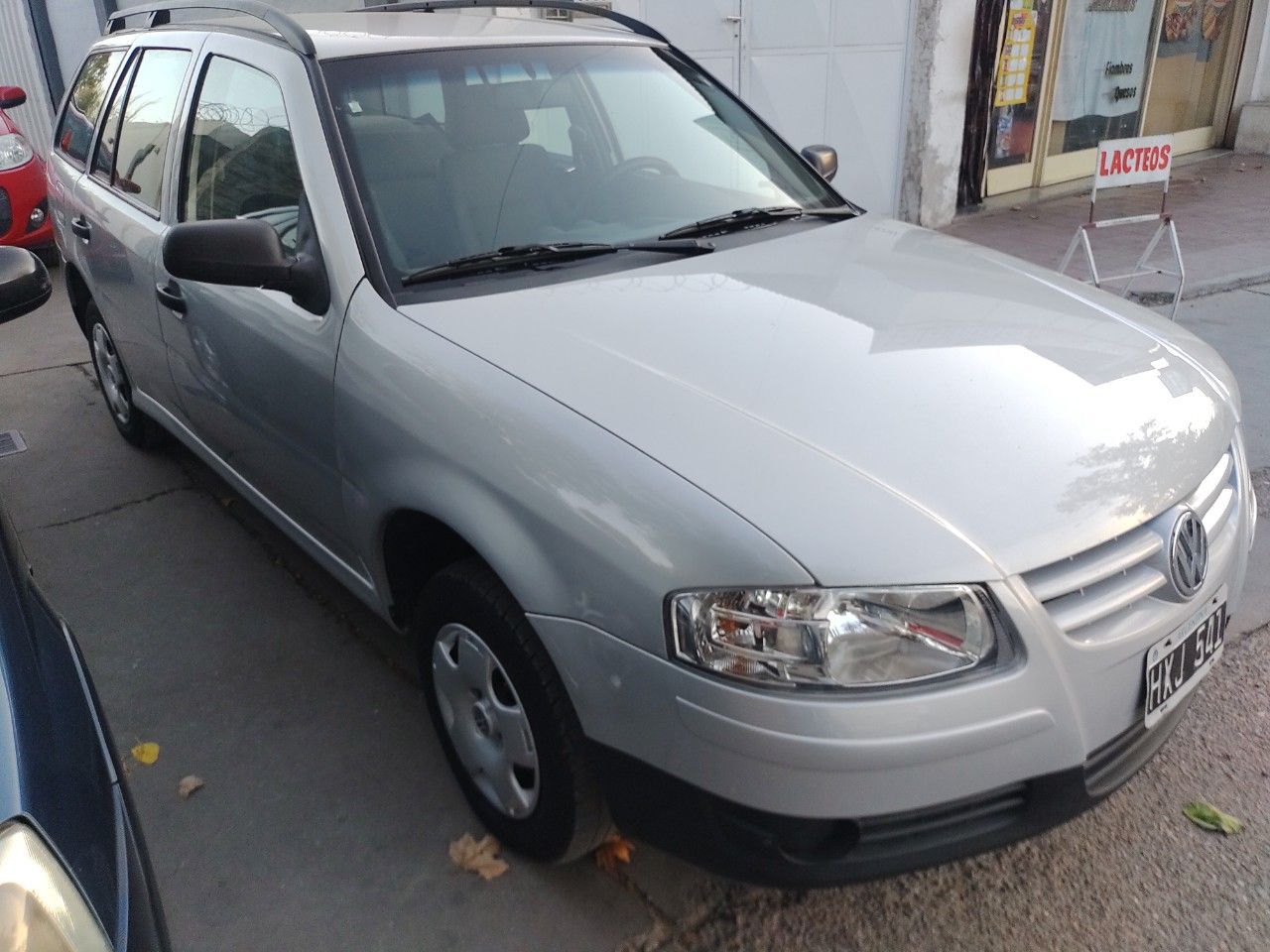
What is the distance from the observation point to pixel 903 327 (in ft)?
7.93

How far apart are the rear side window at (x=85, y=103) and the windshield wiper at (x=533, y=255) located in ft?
8.16

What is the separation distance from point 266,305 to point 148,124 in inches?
54.1

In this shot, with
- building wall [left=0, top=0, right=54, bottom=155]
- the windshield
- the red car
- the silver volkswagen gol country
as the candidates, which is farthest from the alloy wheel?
building wall [left=0, top=0, right=54, bottom=155]

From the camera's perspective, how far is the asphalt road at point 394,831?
227 cm

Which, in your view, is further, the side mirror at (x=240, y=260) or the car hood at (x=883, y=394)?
the side mirror at (x=240, y=260)

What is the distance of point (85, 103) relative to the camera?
14.8ft

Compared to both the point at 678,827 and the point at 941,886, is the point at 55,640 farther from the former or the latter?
the point at 941,886

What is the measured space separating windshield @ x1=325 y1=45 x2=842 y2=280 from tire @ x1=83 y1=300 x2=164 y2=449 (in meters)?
Answer: 2.33

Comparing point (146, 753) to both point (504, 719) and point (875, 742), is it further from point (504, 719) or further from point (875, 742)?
point (875, 742)

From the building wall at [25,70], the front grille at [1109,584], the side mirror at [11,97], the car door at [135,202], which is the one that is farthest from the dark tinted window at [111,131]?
the building wall at [25,70]

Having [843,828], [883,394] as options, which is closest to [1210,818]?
[843,828]

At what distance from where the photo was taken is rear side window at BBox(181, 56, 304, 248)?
2805mm

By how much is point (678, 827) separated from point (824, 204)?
83.9 inches

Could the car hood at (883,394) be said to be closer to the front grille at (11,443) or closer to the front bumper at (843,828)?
the front bumper at (843,828)
